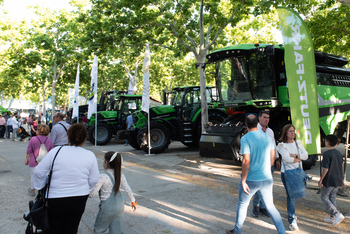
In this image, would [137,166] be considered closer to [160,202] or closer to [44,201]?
[160,202]

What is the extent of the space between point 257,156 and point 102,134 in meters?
13.1

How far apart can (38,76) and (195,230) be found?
97.3 ft

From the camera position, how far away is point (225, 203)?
5355 millimetres

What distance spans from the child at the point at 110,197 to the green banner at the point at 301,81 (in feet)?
12.6

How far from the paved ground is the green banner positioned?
1.31 metres

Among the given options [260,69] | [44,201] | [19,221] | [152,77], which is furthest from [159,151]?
[152,77]

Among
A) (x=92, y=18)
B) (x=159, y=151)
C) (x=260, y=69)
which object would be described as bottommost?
(x=159, y=151)

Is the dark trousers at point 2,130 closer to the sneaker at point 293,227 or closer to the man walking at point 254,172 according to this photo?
the man walking at point 254,172

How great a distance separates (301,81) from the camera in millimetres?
5566

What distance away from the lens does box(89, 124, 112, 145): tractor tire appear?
15453 mm

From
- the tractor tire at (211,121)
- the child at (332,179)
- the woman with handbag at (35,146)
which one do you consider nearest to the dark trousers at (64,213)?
the woman with handbag at (35,146)

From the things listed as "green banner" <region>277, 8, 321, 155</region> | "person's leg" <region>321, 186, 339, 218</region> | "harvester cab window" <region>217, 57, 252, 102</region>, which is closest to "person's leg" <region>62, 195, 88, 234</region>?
"person's leg" <region>321, 186, 339, 218</region>

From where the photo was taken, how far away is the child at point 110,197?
128 inches

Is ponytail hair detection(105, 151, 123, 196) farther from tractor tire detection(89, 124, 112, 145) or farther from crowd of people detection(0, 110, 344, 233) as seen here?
tractor tire detection(89, 124, 112, 145)
